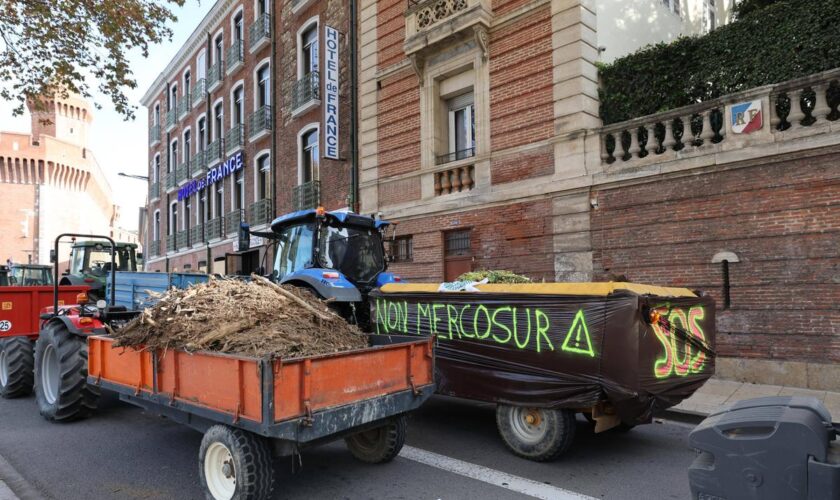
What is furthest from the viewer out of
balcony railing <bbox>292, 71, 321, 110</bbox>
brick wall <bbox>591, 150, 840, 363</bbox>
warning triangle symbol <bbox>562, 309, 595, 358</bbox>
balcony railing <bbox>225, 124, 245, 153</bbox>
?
balcony railing <bbox>225, 124, 245, 153</bbox>

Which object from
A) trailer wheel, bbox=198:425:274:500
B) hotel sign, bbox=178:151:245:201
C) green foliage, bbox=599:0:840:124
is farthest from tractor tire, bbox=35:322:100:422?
hotel sign, bbox=178:151:245:201

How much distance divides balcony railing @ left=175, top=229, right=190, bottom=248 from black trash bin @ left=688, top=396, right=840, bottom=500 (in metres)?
28.8

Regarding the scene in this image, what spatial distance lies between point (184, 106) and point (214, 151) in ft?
19.5

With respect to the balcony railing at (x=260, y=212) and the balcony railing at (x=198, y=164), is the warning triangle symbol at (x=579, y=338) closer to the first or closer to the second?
the balcony railing at (x=260, y=212)

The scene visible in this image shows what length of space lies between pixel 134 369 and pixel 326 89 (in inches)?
499

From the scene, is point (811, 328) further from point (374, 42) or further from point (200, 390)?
point (374, 42)

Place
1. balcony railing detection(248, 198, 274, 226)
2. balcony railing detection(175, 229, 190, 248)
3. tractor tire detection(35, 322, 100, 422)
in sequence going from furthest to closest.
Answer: balcony railing detection(175, 229, 190, 248) < balcony railing detection(248, 198, 274, 226) < tractor tire detection(35, 322, 100, 422)

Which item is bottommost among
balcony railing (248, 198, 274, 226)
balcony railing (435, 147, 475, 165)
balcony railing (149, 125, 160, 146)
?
balcony railing (248, 198, 274, 226)

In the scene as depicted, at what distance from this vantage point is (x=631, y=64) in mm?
10391

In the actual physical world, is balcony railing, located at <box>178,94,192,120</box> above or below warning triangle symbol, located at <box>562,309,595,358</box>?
above

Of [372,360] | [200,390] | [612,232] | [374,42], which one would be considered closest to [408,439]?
[372,360]

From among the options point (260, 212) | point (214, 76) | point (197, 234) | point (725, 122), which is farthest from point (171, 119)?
point (725, 122)

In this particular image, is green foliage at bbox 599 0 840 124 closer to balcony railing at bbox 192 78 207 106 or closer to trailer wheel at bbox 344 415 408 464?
trailer wheel at bbox 344 415 408 464

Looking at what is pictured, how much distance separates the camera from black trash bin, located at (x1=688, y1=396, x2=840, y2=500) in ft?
6.38
